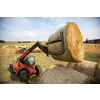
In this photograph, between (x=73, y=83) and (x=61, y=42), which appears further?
(x=73, y=83)

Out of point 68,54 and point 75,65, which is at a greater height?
point 68,54

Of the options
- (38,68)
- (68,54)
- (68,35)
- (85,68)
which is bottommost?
(38,68)

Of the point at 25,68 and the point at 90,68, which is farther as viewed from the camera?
the point at 25,68

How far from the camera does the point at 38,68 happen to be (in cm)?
464

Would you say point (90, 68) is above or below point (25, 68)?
above

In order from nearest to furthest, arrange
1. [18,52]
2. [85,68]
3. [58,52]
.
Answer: [58,52], [85,68], [18,52]

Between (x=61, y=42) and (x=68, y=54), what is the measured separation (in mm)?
389

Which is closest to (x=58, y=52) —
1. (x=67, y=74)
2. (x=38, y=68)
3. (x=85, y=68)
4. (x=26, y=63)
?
(x=67, y=74)

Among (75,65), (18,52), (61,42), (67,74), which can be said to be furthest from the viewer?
(18,52)

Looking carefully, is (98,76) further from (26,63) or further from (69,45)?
(26,63)

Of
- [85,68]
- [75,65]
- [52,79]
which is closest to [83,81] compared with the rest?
[52,79]

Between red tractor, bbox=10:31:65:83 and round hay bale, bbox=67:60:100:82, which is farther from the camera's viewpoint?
red tractor, bbox=10:31:65:83

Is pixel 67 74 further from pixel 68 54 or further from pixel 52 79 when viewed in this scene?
pixel 68 54

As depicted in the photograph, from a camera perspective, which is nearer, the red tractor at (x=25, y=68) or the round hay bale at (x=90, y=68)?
the round hay bale at (x=90, y=68)
